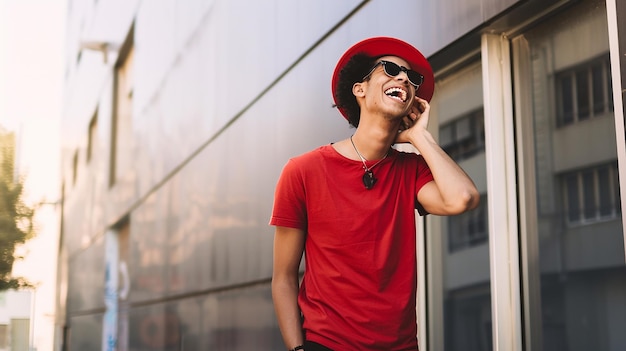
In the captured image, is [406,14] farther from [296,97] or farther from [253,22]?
[253,22]

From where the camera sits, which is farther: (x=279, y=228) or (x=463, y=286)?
(x=463, y=286)

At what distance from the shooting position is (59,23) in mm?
30578

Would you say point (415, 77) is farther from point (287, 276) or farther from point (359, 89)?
point (287, 276)

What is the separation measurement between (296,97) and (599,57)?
322 cm

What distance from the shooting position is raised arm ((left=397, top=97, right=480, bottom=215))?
2613 mm

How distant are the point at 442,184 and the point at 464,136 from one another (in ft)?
5.81

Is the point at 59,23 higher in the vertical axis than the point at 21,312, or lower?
higher

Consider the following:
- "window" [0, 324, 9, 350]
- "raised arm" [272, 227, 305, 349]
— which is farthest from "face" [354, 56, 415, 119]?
"window" [0, 324, 9, 350]

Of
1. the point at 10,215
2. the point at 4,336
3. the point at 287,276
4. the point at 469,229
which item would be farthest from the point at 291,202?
the point at 4,336

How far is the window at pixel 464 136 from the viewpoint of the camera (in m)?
4.20

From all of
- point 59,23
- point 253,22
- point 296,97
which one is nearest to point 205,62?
point 253,22

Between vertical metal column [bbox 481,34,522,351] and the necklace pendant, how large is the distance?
4.64 feet

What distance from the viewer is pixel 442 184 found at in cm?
264

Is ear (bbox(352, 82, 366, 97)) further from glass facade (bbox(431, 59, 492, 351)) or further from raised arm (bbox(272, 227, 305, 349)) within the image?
glass facade (bbox(431, 59, 492, 351))
